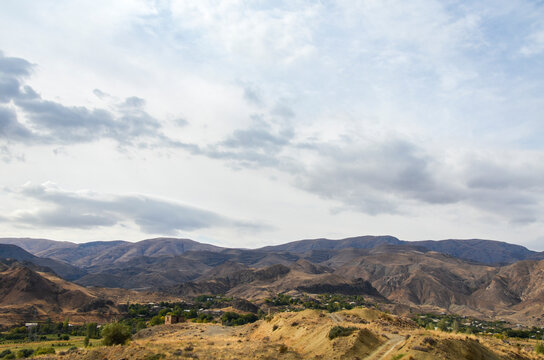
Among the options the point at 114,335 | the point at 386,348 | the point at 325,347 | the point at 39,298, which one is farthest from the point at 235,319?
the point at 39,298

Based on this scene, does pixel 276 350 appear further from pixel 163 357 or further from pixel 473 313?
pixel 473 313

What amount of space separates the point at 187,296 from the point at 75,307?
64.8 meters

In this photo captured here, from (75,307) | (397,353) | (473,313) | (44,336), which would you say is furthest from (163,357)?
(473,313)

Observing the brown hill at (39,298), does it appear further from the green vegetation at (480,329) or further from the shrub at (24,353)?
the green vegetation at (480,329)

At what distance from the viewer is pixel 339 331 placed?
4053 cm

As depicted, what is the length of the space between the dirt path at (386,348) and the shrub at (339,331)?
128 inches

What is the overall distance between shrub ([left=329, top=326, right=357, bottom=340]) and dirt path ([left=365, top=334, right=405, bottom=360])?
3251mm

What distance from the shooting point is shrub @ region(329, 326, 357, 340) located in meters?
40.2

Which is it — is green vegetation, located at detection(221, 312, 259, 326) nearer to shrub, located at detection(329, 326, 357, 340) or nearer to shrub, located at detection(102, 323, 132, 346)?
shrub, located at detection(102, 323, 132, 346)

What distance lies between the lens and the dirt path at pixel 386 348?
1426 inches

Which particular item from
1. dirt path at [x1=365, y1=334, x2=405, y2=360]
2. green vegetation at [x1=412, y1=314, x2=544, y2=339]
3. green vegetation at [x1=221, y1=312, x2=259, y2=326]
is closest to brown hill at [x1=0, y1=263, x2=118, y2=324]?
green vegetation at [x1=221, y1=312, x2=259, y2=326]

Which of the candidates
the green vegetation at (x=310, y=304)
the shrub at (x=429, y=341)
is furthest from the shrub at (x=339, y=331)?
the green vegetation at (x=310, y=304)

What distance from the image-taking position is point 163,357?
38.8m

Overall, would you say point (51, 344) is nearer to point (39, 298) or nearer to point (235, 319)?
point (235, 319)
